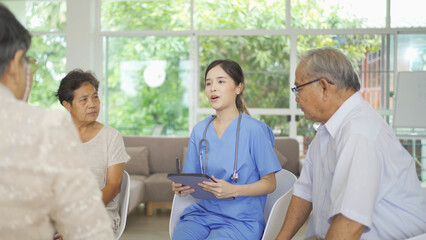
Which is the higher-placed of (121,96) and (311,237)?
(121,96)

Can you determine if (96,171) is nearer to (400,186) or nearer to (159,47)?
(400,186)

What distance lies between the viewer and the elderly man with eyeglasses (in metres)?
1.42

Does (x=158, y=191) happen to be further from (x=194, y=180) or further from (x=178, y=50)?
(x=194, y=180)

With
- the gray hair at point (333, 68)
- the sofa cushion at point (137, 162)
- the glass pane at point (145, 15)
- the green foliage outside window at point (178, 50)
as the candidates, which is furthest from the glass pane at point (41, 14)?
the gray hair at point (333, 68)

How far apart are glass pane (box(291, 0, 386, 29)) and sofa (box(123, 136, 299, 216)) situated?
6.77ft

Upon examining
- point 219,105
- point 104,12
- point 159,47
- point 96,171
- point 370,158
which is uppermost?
point 104,12

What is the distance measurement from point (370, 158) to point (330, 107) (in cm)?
28

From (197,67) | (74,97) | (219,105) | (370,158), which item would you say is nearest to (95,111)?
(74,97)

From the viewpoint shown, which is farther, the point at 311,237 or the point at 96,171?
the point at 96,171

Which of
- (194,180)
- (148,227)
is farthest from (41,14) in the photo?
(194,180)

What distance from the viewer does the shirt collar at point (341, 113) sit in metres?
1.60

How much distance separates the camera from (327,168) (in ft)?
5.57

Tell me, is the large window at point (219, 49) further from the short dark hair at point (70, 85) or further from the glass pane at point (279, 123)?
the short dark hair at point (70, 85)

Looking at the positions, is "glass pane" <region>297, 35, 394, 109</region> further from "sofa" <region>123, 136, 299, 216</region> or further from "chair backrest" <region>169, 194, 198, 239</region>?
"chair backrest" <region>169, 194, 198, 239</region>
